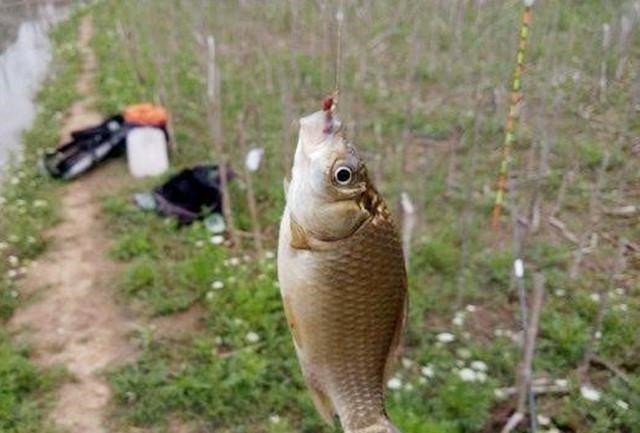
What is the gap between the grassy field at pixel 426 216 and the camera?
4.10m

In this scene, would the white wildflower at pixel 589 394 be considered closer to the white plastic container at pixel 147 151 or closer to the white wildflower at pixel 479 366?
the white wildflower at pixel 479 366

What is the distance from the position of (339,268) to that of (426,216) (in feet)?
13.7

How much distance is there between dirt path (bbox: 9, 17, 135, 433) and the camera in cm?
425

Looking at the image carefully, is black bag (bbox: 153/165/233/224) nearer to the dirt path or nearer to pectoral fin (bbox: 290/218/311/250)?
the dirt path

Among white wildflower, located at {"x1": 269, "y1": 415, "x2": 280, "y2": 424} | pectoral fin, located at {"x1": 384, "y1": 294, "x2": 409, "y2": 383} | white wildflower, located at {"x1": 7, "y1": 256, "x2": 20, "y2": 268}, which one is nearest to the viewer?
pectoral fin, located at {"x1": 384, "y1": 294, "x2": 409, "y2": 383}

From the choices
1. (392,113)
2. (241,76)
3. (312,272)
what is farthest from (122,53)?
(312,272)

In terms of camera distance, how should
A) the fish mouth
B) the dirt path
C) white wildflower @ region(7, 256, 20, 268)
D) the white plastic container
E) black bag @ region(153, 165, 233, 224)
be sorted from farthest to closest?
the white plastic container < black bag @ region(153, 165, 233, 224) < white wildflower @ region(7, 256, 20, 268) < the dirt path < the fish mouth

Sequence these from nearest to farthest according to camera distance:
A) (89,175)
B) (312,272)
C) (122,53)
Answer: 1. (312,272)
2. (89,175)
3. (122,53)

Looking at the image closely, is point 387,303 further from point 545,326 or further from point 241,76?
point 241,76

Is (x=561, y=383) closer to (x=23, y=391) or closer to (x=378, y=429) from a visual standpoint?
(x=378, y=429)

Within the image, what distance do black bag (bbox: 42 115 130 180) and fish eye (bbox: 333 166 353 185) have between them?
5619 mm

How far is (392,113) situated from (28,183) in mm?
3380

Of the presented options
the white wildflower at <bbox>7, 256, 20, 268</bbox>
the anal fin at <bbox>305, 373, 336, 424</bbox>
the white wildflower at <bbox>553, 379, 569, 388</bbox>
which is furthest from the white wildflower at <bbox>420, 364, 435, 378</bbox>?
the white wildflower at <bbox>7, 256, 20, 268</bbox>

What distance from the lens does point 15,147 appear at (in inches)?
311
